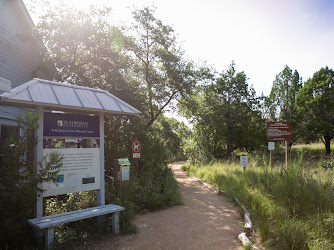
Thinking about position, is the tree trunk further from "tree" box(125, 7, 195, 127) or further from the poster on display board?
the poster on display board

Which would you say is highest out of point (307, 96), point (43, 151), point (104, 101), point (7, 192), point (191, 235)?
point (307, 96)

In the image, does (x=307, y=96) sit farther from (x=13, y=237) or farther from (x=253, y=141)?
(x=13, y=237)

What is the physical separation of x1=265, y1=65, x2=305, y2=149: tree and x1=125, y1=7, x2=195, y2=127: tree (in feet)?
46.8

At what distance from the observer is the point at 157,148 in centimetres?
1075

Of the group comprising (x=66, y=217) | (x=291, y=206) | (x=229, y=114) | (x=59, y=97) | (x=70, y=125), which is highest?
(x=229, y=114)

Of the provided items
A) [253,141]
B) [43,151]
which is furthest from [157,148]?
[253,141]

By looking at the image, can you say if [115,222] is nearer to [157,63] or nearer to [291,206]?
[291,206]

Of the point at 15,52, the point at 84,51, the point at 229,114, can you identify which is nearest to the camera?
the point at 15,52

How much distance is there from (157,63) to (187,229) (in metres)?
11.4

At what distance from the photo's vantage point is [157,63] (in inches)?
591

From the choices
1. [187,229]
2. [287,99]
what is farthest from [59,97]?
[287,99]

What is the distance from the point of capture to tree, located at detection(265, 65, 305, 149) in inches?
990

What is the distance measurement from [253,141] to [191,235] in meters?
16.7

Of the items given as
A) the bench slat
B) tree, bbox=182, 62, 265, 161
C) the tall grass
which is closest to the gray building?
the bench slat
